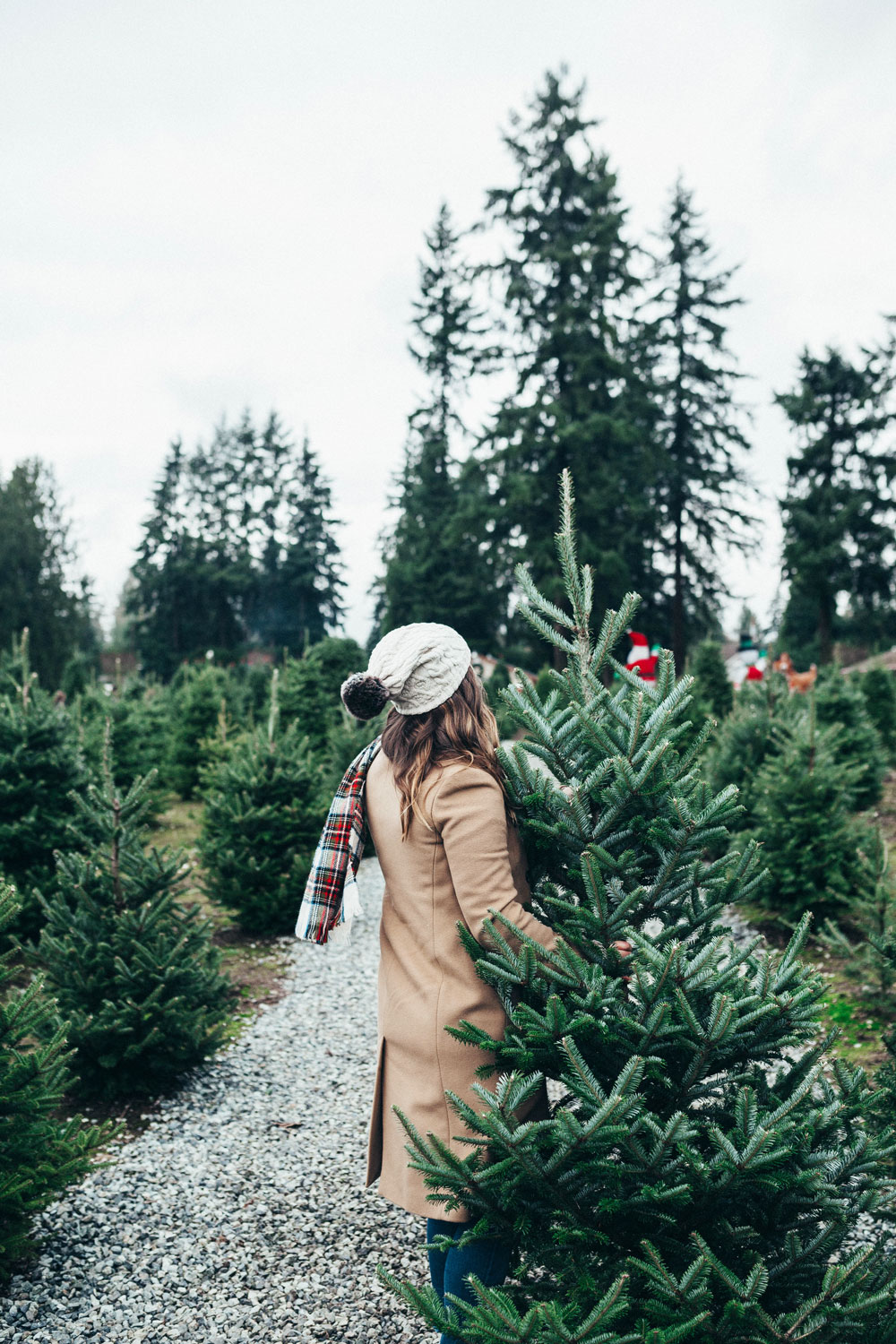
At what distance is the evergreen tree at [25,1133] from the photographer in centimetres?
279

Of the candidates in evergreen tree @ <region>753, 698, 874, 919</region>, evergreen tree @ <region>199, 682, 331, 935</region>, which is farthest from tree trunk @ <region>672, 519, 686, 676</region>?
evergreen tree @ <region>199, 682, 331, 935</region>

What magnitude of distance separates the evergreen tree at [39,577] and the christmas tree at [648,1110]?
30632 mm

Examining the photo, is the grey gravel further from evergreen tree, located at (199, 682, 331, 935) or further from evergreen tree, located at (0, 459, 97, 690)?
evergreen tree, located at (0, 459, 97, 690)

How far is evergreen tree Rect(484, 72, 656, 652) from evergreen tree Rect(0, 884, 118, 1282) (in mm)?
18587

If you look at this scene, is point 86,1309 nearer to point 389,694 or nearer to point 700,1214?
point 700,1214

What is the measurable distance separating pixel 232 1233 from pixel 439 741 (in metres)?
2.43

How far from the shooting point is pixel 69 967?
4289mm

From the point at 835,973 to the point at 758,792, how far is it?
203 centimetres

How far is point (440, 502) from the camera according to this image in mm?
31125

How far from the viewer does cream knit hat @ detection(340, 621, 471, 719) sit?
2162mm

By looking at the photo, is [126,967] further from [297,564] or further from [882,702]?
[297,564]

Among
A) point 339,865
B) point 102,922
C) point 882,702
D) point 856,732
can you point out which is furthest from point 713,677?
point 339,865

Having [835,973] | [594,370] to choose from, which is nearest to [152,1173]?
[835,973]

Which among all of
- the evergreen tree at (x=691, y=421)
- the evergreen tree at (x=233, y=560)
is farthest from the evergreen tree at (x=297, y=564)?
the evergreen tree at (x=691, y=421)
